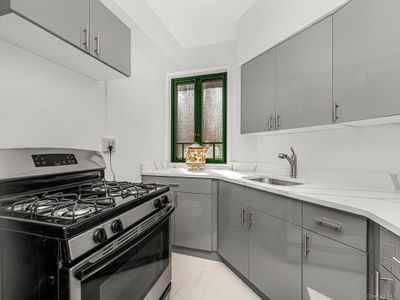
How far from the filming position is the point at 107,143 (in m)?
1.73

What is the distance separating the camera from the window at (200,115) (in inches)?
111

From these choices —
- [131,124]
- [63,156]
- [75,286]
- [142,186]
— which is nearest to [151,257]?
[142,186]

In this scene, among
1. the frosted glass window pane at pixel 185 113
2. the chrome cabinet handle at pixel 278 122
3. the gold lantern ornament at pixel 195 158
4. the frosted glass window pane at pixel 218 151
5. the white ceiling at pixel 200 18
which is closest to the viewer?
the chrome cabinet handle at pixel 278 122

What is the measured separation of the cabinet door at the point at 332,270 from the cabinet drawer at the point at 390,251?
11 cm

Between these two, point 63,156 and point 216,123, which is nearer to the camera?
point 63,156

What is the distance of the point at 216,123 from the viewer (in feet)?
9.38

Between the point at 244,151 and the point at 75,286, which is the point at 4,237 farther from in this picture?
the point at 244,151

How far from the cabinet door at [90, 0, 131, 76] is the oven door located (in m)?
1.04

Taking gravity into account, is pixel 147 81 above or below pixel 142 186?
above

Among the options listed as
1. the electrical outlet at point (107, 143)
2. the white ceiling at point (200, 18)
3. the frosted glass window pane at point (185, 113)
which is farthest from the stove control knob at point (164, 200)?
the white ceiling at point (200, 18)

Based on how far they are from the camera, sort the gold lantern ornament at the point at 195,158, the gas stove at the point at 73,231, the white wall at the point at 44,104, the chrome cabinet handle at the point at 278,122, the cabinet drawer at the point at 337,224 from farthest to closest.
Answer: the gold lantern ornament at the point at 195,158, the chrome cabinet handle at the point at 278,122, the white wall at the point at 44,104, the cabinet drawer at the point at 337,224, the gas stove at the point at 73,231

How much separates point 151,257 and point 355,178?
1.50 m

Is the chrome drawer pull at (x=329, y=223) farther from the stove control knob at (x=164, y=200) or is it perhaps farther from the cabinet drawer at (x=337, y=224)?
the stove control knob at (x=164, y=200)

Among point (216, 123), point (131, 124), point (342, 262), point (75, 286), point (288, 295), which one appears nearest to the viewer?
point (75, 286)
